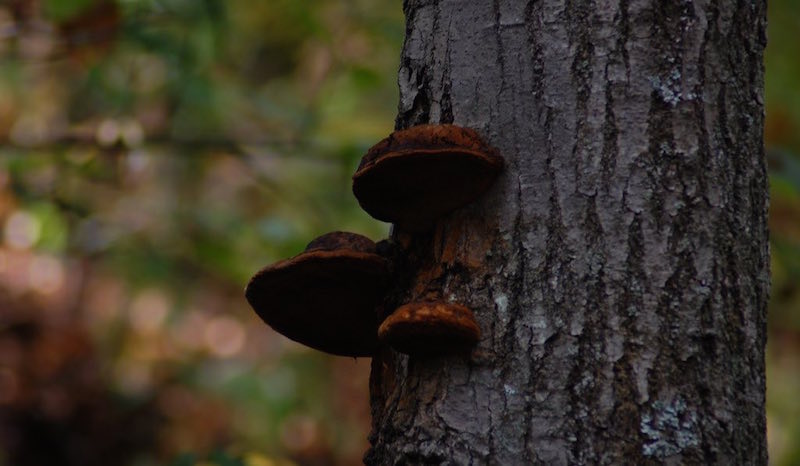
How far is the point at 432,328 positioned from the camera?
5.70ft

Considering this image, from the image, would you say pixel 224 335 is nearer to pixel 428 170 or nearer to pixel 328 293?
pixel 328 293

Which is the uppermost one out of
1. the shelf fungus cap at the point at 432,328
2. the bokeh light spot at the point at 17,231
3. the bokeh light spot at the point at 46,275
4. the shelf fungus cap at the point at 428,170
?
the bokeh light spot at the point at 46,275

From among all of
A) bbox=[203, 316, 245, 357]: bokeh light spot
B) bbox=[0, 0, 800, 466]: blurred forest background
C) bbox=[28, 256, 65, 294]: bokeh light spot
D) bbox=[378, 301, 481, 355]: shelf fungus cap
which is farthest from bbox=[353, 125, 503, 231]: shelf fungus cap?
bbox=[203, 316, 245, 357]: bokeh light spot

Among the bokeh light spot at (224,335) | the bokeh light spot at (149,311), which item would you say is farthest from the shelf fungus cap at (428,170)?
the bokeh light spot at (224,335)

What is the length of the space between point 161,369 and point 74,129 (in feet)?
16.5

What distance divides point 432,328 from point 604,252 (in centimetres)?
36

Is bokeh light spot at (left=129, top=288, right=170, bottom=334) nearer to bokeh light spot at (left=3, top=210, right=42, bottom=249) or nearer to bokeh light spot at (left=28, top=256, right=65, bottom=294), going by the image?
bokeh light spot at (left=28, top=256, right=65, bottom=294)

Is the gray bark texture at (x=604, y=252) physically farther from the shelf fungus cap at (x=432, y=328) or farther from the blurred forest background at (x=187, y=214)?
the blurred forest background at (x=187, y=214)

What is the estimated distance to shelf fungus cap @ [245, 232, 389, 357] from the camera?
196cm

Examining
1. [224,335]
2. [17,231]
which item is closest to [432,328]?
[17,231]

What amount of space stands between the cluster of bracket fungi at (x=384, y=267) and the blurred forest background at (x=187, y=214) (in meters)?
1.20

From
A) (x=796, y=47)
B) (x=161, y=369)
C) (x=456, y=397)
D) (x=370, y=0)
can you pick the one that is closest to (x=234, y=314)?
(x=161, y=369)

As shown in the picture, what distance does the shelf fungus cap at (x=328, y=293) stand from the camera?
1.96 meters

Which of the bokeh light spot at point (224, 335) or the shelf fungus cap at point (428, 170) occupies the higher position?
the bokeh light spot at point (224, 335)
